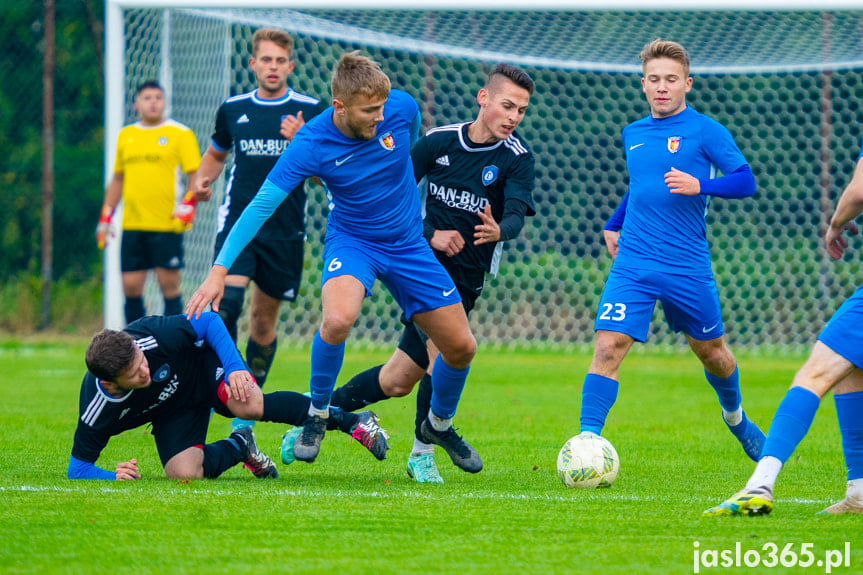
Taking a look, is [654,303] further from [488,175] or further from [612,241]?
[488,175]

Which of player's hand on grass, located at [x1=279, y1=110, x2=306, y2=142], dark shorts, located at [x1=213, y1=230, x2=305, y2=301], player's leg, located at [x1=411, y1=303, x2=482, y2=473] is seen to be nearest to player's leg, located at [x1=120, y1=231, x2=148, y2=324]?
dark shorts, located at [x1=213, y1=230, x2=305, y2=301]

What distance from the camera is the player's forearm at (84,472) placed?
4941 millimetres

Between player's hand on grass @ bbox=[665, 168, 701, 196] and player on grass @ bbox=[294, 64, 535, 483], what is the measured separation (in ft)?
2.58

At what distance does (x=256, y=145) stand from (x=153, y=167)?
3.78 meters

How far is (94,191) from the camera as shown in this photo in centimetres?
1670

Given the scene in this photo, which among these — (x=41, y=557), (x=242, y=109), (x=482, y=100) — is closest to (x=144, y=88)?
(x=242, y=109)

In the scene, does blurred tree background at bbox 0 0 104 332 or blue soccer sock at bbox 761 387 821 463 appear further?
blurred tree background at bbox 0 0 104 332

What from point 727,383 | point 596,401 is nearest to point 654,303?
point 596,401

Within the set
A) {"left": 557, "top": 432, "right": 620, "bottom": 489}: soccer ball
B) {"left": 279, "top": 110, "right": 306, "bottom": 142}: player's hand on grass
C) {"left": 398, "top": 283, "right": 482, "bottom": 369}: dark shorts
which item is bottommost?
{"left": 557, "top": 432, "right": 620, "bottom": 489}: soccer ball

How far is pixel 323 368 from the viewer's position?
5219 mm

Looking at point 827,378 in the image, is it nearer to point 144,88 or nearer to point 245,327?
point 144,88

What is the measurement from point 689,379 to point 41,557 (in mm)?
8827

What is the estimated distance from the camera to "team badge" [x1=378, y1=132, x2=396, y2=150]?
526cm

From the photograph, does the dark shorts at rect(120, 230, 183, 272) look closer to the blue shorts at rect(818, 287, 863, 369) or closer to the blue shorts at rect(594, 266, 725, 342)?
the blue shorts at rect(594, 266, 725, 342)
